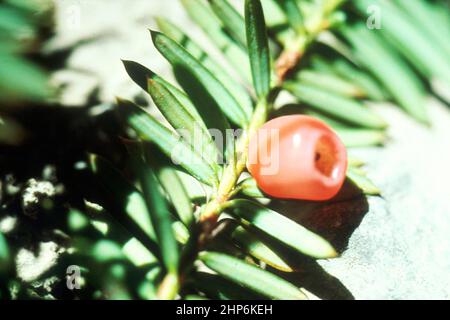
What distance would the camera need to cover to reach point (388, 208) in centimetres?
114

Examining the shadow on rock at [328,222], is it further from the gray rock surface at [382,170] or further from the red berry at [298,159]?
the red berry at [298,159]

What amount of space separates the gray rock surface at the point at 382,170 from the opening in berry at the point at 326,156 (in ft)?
0.99

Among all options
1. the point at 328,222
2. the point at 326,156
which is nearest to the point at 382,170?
the point at 328,222

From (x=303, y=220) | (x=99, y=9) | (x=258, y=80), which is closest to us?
(x=258, y=80)

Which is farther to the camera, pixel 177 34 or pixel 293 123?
pixel 177 34

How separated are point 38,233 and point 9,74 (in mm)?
436

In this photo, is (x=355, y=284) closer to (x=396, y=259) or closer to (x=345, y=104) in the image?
(x=396, y=259)

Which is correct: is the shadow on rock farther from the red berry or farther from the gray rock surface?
the red berry

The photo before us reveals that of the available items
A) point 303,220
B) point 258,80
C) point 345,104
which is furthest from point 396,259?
point 258,80

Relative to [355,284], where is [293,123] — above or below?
above

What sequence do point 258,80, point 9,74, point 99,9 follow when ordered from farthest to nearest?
1. point 99,9
2. point 258,80
3. point 9,74

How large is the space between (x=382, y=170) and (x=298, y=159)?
565 millimetres

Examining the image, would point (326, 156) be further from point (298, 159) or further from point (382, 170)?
point (382, 170)

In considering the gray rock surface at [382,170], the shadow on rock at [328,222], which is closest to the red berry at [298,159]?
the shadow on rock at [328,222]
